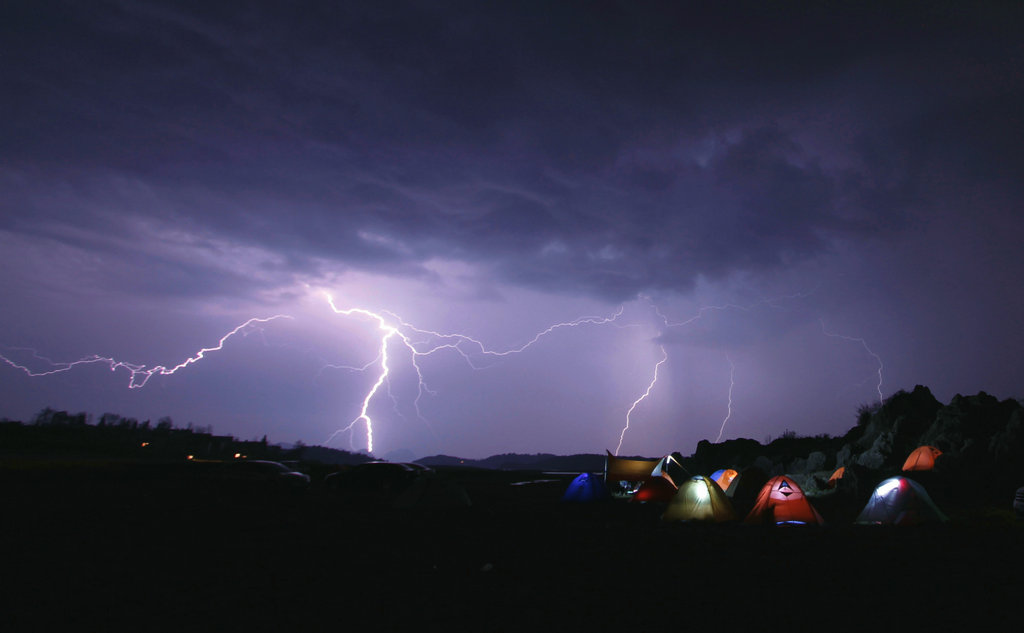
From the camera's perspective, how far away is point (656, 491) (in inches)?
949

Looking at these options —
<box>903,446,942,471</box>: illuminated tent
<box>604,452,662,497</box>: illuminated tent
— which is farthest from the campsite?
<box>604,452,662,497</box>: illuminated tent

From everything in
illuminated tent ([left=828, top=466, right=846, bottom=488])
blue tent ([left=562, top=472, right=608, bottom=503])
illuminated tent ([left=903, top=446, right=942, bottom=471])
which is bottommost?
blue tent ([left=562, top=472, right=608, bottom=503])

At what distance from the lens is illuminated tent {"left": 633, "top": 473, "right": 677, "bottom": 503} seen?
23.9 meters

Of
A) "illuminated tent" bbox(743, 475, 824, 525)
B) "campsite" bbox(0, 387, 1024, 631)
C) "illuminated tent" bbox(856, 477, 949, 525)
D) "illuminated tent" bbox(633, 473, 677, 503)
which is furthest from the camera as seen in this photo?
"illuminated tent" bbox(633, 473, 677, 503)

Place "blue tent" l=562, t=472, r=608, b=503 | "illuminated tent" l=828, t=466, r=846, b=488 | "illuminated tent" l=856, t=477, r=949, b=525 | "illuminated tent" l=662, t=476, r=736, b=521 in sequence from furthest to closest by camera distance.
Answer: "illuminated tent" l=828, t=466, r=846, b=488
"blue tent" l=562, t=472, r=608, b=503
"illuminated tent" l=662, t=476, r=736, b=521
"illuminated tent" l=856, t=477, r=949, b=525

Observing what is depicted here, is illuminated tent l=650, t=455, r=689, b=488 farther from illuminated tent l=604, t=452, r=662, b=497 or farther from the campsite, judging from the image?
the campsite

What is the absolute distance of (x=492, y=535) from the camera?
43.0 feet

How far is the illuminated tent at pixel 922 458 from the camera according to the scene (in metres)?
25.3

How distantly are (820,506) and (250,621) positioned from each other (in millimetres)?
24913

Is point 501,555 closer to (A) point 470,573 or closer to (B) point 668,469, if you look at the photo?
(A) point 470,573

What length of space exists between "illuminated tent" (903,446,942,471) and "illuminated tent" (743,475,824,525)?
13692 mm

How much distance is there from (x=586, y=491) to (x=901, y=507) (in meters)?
12.2

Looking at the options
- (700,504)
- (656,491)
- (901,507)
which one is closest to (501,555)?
(700,504)

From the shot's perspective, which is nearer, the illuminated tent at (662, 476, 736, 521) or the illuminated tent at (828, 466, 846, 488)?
the illuminated tent at (662, 476, 736, 521)
